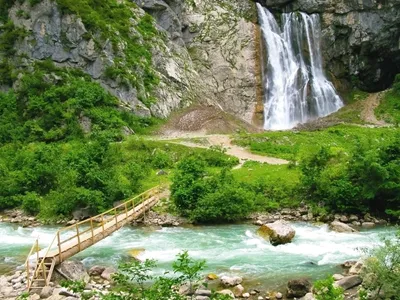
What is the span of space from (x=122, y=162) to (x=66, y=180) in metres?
5.71

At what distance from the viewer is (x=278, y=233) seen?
20.1m

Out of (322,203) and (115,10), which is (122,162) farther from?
(115,10)

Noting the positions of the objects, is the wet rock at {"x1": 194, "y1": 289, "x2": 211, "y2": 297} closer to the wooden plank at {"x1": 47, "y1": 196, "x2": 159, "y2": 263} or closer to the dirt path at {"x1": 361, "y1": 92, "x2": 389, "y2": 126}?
the wooden plank at {"x1": 47, "y1": 196, "x2": 159, "y2": 263}

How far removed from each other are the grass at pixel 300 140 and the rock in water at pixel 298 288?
68.4 feet

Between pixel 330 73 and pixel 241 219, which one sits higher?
pixel 330 73

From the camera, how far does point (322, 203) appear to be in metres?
25.5

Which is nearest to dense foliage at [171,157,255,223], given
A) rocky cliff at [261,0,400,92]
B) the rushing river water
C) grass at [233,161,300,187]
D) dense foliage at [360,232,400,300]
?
the rushing river water

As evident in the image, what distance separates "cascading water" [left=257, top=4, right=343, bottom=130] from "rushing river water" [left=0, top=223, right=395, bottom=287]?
29.8 metres

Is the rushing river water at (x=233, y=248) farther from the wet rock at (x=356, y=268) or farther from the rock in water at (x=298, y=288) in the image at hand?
the rock in water at (x=298, y=288)

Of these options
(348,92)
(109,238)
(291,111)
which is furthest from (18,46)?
(348,92)

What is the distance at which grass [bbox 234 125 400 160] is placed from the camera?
122 ft

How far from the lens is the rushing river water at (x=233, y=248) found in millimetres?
16984

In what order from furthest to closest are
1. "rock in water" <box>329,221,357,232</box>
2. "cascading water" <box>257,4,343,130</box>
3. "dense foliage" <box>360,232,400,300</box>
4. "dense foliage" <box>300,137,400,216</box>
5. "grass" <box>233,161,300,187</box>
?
"cascading water" <box>257,4,343,130</box>, "grass" <box>233,161,300,187</box>, "dense foliage" <box>300,137,400,216</box>, "rock in water" <box>329,221,357,232</box>, "dense foliage" <box>360,232,400,300</box>

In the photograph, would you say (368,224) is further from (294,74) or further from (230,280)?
(294,74)
